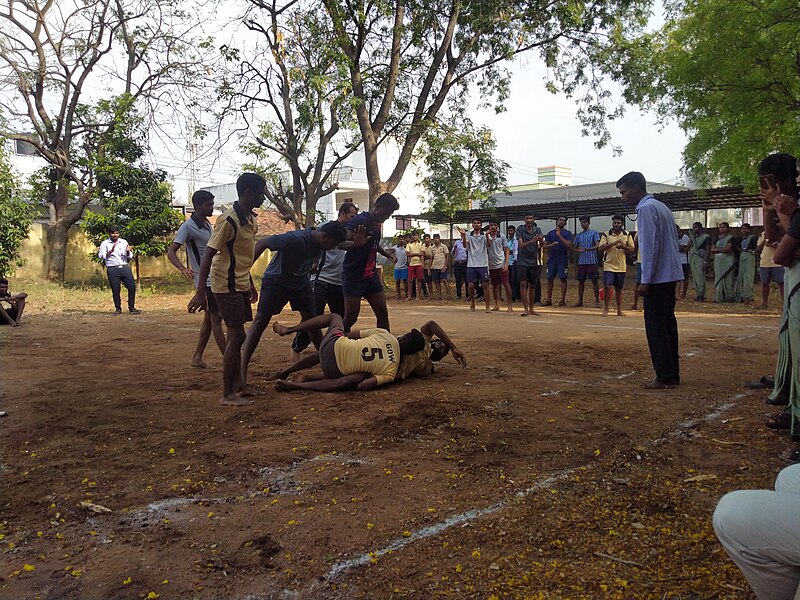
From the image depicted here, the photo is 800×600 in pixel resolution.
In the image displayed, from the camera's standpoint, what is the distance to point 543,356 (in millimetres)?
7375

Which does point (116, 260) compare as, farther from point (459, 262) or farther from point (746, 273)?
point (746, 273)

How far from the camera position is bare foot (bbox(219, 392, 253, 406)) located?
208 inches

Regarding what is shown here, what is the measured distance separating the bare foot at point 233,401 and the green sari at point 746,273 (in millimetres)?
11786

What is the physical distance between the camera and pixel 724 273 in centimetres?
1402

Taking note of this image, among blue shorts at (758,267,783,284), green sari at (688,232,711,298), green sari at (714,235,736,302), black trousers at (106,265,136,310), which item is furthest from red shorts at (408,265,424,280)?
blue shorts at (758,267,783,284)

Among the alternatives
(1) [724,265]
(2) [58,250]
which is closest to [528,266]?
(1) [724,265]

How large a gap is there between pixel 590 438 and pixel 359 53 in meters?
15.2

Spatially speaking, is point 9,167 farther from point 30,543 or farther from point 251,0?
point 30,543

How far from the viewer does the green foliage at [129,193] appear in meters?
20.2

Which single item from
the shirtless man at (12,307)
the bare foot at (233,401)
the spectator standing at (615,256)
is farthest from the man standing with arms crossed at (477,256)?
the shirtless man at (12,307)

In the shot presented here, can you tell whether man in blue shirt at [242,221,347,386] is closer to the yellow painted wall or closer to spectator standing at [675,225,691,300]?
spectator standing at [675,225,691,300]

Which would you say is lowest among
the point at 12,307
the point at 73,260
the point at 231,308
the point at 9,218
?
the point at 12,307

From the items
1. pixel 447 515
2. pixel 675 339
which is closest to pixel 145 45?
pixel 675 339

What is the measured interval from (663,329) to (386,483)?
3203 mm
